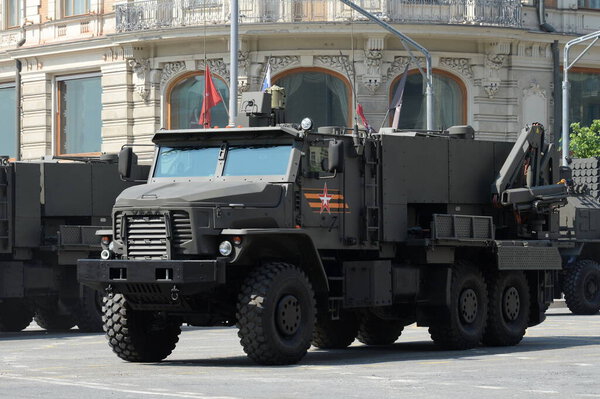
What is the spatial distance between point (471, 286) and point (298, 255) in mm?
3454

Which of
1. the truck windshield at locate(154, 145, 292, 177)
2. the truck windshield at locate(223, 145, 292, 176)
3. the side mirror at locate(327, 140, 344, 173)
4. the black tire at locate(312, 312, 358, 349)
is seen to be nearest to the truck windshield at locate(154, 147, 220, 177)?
the truck windshield at locate(154, 145, 292, 177)

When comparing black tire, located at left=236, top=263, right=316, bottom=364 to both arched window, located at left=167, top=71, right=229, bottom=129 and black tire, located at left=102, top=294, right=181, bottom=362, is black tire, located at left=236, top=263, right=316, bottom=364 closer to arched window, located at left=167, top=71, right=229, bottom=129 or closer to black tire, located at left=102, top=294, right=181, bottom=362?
black tire, located at left=102, top=294, right=181, bottom=362

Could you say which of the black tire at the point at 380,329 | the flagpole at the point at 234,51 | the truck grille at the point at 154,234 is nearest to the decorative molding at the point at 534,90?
the flagpole at the point at 234,51

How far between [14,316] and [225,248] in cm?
1008

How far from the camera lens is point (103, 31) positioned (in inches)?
1857

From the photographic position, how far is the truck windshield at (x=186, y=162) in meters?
18.8

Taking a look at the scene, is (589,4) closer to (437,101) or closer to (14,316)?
(437,101)

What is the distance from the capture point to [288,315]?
17.9 m

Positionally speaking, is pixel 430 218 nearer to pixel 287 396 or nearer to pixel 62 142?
pixel 287 396

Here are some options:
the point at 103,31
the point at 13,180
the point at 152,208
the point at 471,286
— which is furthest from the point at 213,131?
the point at 103,31

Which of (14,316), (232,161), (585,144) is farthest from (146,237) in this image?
(585,144)

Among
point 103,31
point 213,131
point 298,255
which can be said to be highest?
point 103,31

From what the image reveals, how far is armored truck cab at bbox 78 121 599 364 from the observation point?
17766 mm

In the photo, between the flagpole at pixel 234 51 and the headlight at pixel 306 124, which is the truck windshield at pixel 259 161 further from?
the flagpole at pixel 234 51
